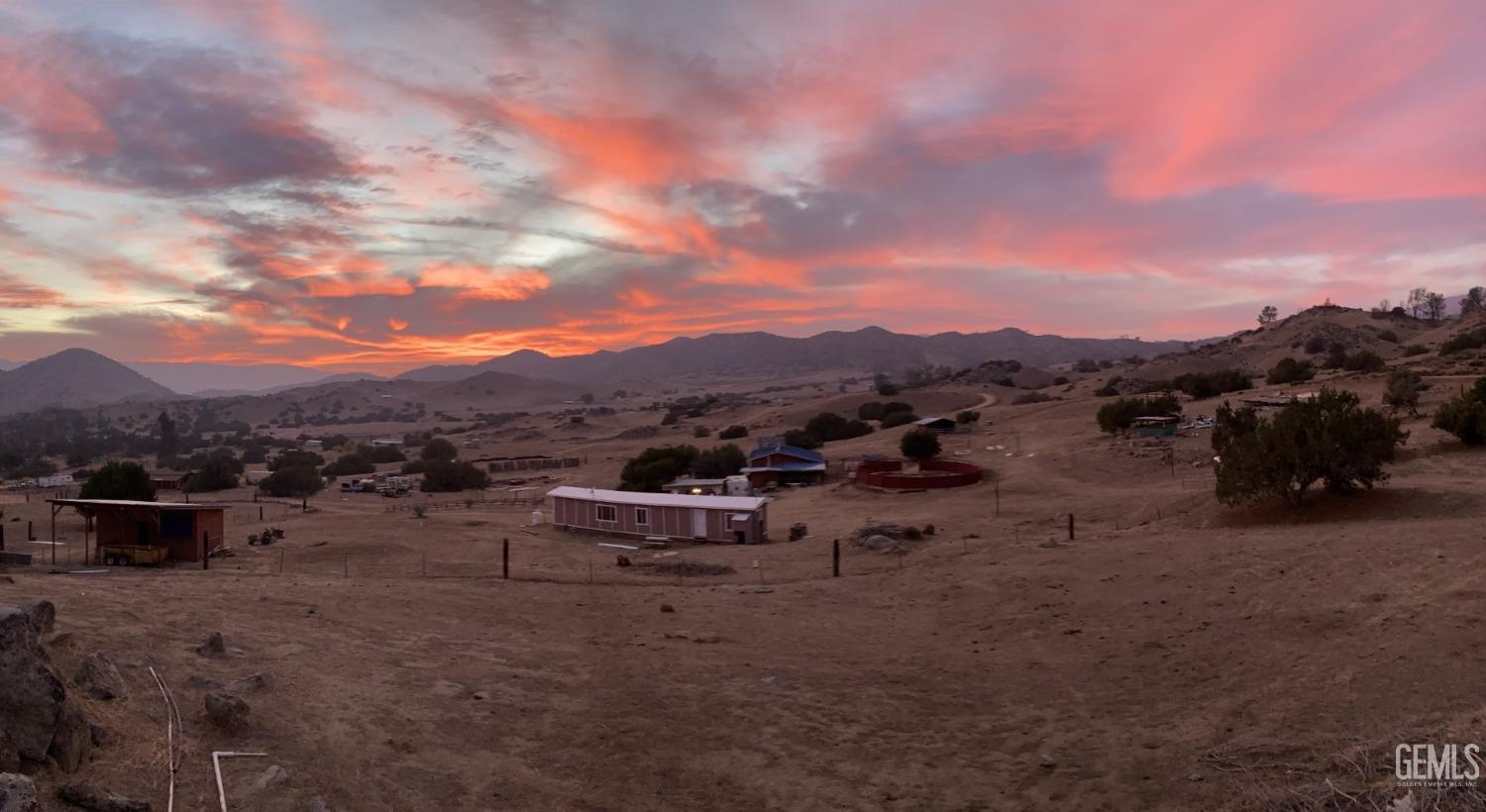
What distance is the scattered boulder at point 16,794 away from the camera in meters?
5.65

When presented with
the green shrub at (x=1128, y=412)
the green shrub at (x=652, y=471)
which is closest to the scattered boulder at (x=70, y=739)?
the green shrub at (x=652, y=471)

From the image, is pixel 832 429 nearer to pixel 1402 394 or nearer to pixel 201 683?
pixel 1402 394

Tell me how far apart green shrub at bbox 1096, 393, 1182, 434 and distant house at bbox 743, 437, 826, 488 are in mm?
18734

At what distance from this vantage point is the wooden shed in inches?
1107

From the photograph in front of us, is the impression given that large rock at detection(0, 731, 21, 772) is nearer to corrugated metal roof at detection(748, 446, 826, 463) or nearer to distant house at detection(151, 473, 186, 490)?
corrugated metal roof at detection(748, 446, 826, 463)

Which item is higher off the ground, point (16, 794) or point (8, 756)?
point (16, 794)

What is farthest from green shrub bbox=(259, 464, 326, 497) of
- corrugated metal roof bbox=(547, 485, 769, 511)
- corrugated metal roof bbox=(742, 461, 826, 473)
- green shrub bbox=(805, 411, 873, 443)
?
green shrub bbox=(805, 411, 873, 443)

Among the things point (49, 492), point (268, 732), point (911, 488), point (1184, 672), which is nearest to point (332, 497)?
point (49, 492)

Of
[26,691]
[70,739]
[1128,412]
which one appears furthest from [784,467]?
[26,691]

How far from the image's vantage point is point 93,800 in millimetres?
6715

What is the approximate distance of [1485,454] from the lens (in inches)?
1067

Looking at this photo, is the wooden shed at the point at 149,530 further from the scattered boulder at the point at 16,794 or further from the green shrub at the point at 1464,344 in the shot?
the green shrub at the point at 1464,344

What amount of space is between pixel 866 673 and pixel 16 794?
468 inches

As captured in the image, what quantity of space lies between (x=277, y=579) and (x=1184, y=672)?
803 inches
